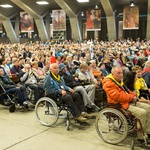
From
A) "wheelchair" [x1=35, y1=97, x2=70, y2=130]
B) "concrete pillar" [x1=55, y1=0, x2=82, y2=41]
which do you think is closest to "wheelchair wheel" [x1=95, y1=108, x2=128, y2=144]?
"wheelchair" [x1=35, y1=97, x2=70, y2=130]

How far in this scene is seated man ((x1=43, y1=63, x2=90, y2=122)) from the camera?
3916 mm

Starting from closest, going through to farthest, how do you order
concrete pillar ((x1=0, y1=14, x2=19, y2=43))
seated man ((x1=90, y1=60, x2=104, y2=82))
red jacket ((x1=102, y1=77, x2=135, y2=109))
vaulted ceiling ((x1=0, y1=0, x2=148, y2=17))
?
red jacket ((x1=102, y1=77, x2=135, y2=109)) < seated man ((x1=90, y1=60, x2=104, y2=82)) < vaulted ceiling ((x1=0, y1=0, x2=148, y2=17)) < concrete pillar ((x1=0, y1=14, x2=19, y2=43))

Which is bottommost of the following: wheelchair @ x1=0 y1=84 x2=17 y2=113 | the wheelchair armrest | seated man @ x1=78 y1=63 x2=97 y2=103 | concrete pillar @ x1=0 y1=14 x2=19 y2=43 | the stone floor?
the stone floor

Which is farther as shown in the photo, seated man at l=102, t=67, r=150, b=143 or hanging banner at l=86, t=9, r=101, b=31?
hanging banner at l=86, t=9, r=101, b=31

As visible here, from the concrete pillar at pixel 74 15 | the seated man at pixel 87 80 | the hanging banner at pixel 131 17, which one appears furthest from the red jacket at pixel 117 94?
the hanging banner at pixel 131 17

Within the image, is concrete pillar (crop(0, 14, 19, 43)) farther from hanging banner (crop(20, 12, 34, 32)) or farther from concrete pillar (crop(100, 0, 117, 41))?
concrete pillar (crop(100, 0, 117, 41))

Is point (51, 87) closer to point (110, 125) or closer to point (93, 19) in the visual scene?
point (110, 125)

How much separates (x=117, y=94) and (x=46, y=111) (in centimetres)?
150

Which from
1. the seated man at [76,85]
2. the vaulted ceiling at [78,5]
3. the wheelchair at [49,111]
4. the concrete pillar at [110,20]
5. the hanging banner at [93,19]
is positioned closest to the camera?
the wheelchair at [49,111]

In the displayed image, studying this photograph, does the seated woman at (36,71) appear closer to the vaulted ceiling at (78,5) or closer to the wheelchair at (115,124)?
the wheelchair at (115,124)

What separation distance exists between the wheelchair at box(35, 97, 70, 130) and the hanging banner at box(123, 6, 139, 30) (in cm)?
1629

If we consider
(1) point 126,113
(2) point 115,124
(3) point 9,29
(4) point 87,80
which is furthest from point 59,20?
(1) point 126,113

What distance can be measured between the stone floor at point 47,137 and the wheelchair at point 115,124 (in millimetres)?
129

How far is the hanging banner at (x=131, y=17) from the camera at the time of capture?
1897cm
